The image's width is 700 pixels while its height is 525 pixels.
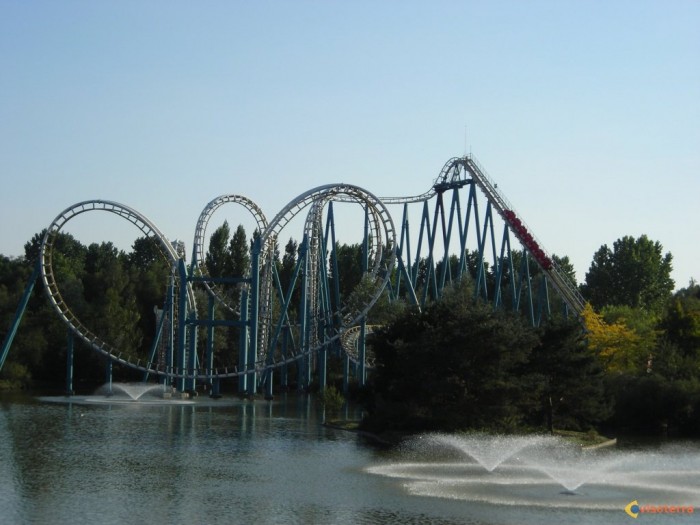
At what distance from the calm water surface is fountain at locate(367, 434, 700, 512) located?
0.56 m

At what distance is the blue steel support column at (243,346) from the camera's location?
43406mm

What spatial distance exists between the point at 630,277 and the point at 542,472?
6331 cm

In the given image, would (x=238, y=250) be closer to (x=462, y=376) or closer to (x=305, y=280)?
(x=305, y=280)

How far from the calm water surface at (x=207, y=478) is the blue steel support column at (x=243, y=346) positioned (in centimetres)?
1011

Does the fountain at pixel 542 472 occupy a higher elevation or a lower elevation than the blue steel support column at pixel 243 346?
lower

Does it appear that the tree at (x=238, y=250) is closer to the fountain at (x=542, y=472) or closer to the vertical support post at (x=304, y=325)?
the vertical support post at (x=304, y=325)

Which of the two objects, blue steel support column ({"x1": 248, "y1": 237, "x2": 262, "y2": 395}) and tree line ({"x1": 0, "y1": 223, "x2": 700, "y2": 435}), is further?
blue steel support column ({"x1": 248, "y1": 237, "x2": 262, "y2": 395})

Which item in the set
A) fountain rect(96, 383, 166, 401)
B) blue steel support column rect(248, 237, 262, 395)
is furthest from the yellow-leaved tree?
fountain rect(96, 383, 166, 401)

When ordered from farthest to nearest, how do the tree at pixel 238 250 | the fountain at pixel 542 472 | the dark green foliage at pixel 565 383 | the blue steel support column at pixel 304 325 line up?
the tree at pixel 238 250, the blue steel support column at pixel 304 325, the dark green foliage at pixel 565 383, the fountain at pixel 542 472

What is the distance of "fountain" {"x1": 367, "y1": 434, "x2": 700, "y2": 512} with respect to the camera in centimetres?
1977

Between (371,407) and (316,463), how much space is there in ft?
28.9

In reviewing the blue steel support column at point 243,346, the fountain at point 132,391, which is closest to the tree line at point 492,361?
the blue steel support column at point 243,346

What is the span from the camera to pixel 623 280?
84.0 m

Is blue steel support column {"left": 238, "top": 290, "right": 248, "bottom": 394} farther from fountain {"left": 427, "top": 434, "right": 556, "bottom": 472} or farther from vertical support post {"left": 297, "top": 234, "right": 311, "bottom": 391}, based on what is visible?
fountain {"left": 427, "top": 434, "right": 556, "bottom": 472}
